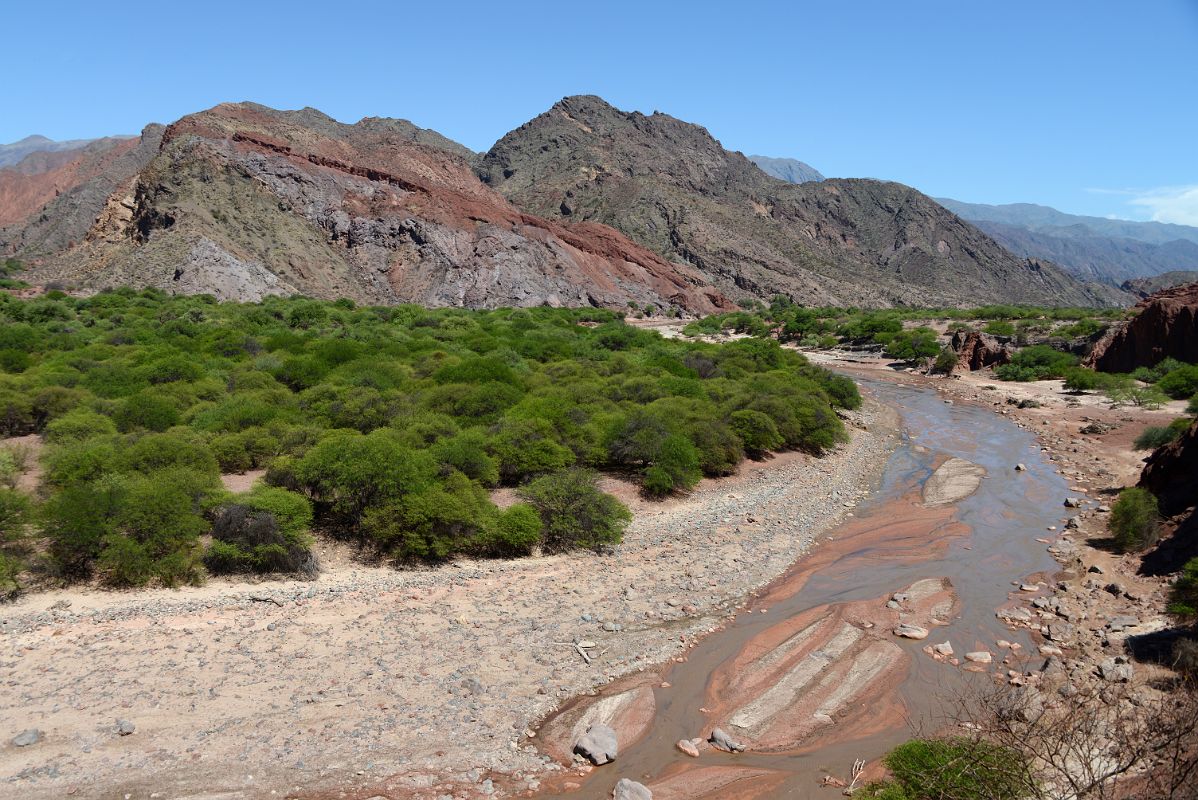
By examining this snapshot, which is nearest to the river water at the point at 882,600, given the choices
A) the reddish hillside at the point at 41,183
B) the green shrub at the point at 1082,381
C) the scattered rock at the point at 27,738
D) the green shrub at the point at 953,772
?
the green shrub at the point at 953,772

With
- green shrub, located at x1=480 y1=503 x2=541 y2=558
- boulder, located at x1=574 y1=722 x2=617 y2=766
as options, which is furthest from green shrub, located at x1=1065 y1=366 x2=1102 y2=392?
boulder, located at x1=574 y1=722 x2=617 y2=766

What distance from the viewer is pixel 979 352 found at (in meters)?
54.5

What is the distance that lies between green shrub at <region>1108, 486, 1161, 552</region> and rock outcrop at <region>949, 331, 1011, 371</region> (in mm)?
40739

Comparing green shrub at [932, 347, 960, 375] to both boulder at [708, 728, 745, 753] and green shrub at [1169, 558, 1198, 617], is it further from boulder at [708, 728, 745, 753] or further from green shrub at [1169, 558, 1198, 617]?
boulder at [708, 728, 745, 753]

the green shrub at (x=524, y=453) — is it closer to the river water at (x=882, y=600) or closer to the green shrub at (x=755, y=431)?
the river water at (x=882, y=600)

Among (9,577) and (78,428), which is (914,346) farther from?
(9,577)

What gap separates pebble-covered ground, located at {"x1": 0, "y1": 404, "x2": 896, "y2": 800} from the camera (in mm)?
8539

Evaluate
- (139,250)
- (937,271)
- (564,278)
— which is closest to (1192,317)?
(564,278)

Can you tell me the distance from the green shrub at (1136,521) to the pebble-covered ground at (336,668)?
26.6 feet

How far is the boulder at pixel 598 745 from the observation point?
9.09 metres

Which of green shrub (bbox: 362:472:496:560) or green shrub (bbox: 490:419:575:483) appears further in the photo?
green shrub (bbox: 490:419:575:483)

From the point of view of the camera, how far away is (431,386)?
26922 millimetres

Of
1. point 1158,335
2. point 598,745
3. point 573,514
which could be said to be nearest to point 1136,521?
point 573,514

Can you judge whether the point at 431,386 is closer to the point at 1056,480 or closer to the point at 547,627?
the point at 547,627
